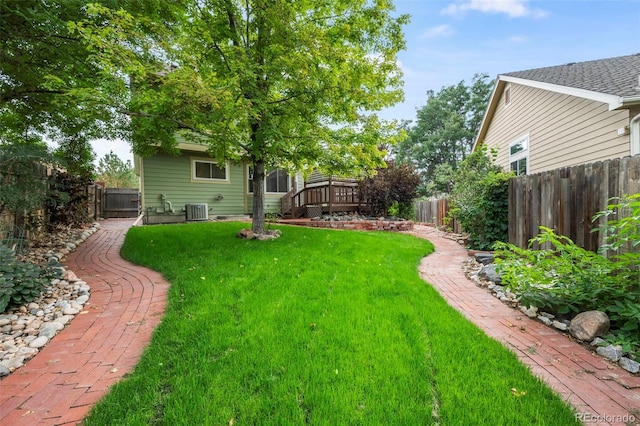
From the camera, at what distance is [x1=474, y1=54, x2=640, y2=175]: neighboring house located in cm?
598

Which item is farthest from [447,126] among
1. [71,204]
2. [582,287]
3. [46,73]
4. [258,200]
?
[46,73]

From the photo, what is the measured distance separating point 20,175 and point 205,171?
26.6 ft

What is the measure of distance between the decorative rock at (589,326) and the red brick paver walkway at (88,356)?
3.90 m

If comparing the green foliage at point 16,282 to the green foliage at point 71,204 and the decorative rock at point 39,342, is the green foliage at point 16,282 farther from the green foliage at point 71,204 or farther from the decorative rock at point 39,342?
the green foliage at point 71,204

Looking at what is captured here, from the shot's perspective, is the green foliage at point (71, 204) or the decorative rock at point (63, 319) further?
the green foliage at point (71, 204)

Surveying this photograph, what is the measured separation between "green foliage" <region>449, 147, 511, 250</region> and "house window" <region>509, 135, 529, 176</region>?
127 inches

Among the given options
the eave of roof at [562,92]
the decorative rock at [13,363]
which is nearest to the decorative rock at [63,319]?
the decorative rock at [13,363]

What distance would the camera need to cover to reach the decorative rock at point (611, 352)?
7.57 ft

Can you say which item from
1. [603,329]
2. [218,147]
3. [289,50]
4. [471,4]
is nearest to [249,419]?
[603,329]

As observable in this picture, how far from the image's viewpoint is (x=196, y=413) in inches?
64.1

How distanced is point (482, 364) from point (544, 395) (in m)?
0.39

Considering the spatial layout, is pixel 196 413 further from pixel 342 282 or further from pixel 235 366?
pixel 342 282

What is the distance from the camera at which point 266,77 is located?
616cm

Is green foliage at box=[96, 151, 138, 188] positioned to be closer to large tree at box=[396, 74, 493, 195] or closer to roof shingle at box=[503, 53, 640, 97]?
roof shingle at box=[503, 53, 640, 97]
